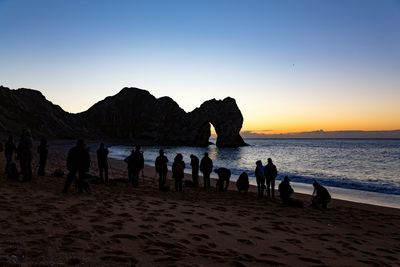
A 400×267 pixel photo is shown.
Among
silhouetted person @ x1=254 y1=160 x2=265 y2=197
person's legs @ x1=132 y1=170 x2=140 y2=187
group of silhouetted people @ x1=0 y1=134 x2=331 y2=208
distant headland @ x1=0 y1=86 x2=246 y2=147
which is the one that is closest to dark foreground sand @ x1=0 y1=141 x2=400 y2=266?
group of silhouetted people @ x1=0 y1=134 x2=331 y2=208

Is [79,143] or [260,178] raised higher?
[79,143]

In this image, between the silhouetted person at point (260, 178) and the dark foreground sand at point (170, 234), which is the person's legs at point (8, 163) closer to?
the dark foreground sand at point (170, 234)

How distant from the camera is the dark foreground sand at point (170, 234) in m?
5.80

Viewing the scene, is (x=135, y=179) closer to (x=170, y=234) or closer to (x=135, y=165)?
(x=135, y=165)

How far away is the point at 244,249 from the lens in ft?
22.5

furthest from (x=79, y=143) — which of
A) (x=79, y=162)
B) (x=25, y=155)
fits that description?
(x=25, y=155)

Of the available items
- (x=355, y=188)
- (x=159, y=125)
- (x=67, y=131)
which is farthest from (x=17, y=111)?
(x=355, y=188)

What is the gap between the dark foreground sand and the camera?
580 centimetres

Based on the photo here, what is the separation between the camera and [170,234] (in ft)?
24.5

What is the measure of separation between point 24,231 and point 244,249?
4090 mm

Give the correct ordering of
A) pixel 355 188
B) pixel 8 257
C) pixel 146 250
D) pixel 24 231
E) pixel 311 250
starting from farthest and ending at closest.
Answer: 1. pixel 355 188
2. pixel 311 250
3. pixel 24 231
4. pixel 146 250
5. pixel 8 257

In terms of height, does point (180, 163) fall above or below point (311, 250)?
above

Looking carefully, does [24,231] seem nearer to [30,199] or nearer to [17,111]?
[30,199]

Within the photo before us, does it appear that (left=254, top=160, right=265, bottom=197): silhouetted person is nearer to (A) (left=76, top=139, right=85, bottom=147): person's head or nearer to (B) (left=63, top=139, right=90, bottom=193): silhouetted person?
(B) (left=63, top=139, right=90, bottom=193): silhouetted person
